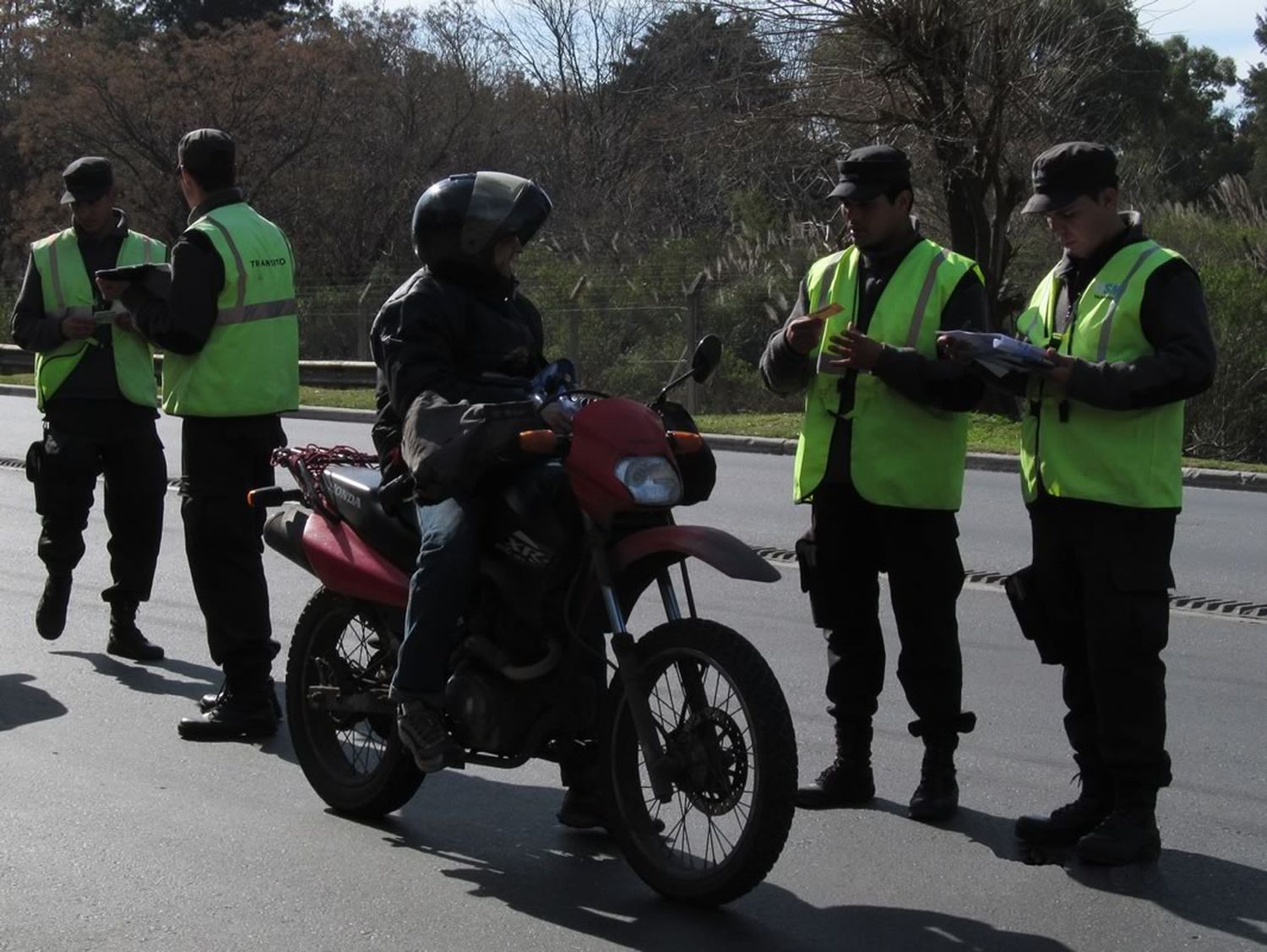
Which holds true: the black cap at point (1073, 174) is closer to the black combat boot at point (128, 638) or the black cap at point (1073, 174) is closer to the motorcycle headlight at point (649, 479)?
the motorcycle headlight at point (649, 479)

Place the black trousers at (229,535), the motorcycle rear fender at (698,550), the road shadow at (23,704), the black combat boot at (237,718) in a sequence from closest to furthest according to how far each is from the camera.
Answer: the motorcycle rear fender at (698,550)
the black combat boot at (237,718)
the black trousers at (229,535)
the road shadow at (23,704)

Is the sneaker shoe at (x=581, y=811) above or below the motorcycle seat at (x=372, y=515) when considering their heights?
below

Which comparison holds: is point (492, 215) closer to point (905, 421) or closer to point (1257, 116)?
point (905, 421)

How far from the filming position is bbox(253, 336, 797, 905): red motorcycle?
4.71 meters

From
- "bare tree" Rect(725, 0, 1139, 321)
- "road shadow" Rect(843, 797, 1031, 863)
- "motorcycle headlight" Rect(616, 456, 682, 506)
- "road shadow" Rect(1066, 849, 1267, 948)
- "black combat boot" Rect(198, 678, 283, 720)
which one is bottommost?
"road shadow" Rect(843, 797, 1031, 863)

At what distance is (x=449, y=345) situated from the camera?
5.35m

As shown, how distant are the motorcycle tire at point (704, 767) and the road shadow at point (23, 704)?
9.35 ft

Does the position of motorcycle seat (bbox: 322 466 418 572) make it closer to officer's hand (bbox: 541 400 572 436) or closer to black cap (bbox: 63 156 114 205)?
officer's hand (bbox: 541 400 572 436)

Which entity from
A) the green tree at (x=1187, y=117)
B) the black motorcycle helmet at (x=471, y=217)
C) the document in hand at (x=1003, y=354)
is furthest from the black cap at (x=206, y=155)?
the green tree at (x=1187, y=117)

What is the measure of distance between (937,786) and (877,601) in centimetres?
58

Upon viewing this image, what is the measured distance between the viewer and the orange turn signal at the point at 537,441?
4.76m

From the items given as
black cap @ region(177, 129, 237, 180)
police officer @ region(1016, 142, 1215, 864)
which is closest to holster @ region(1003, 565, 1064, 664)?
police officer @ region(1016, 142, 1215, 864)

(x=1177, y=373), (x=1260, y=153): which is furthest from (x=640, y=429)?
(x=1260, y=153)

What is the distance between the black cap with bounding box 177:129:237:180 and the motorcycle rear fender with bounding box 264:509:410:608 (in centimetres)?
152
